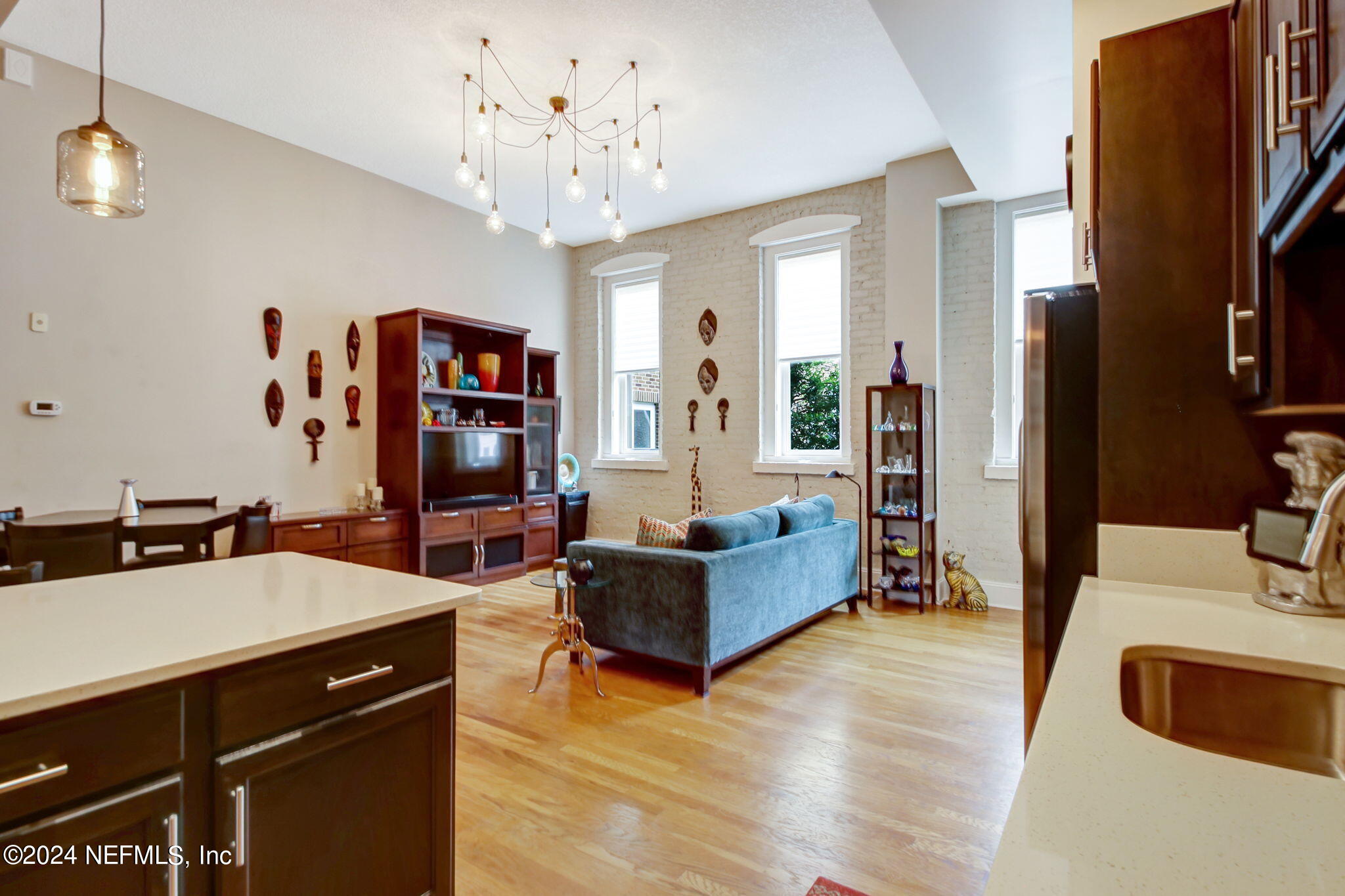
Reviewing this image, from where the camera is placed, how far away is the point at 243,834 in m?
1.15

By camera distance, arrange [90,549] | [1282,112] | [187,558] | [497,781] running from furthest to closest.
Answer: [187,558], [90,549], [497,781], [1282,112]

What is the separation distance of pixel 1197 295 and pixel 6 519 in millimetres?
5027

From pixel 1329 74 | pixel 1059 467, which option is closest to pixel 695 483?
pixel 1059 467

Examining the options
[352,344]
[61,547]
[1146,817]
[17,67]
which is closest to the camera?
[1146,817]

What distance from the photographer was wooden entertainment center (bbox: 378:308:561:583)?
5.15 m

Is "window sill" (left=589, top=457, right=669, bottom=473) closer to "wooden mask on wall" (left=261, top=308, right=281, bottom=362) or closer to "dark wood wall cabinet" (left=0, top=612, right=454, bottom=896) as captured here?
"wooden mask on wall" (left=261, top=308, right=281, bottom=362)

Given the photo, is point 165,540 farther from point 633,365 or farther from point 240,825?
point 633,365

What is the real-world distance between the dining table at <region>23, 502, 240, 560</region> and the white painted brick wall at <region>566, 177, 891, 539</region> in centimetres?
373

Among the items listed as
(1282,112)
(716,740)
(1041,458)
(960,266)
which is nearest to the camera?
(1282,112)

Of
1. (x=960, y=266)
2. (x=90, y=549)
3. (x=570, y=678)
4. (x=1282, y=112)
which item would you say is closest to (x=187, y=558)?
(x=90, y=549)

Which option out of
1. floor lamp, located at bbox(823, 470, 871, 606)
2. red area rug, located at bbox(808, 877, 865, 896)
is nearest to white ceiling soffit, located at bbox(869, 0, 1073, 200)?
floor lamp, located at bbox(823, 470, 871, 606)

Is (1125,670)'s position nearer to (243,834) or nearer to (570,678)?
(243,834)

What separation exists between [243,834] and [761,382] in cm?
517

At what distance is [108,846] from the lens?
100 centimetres
